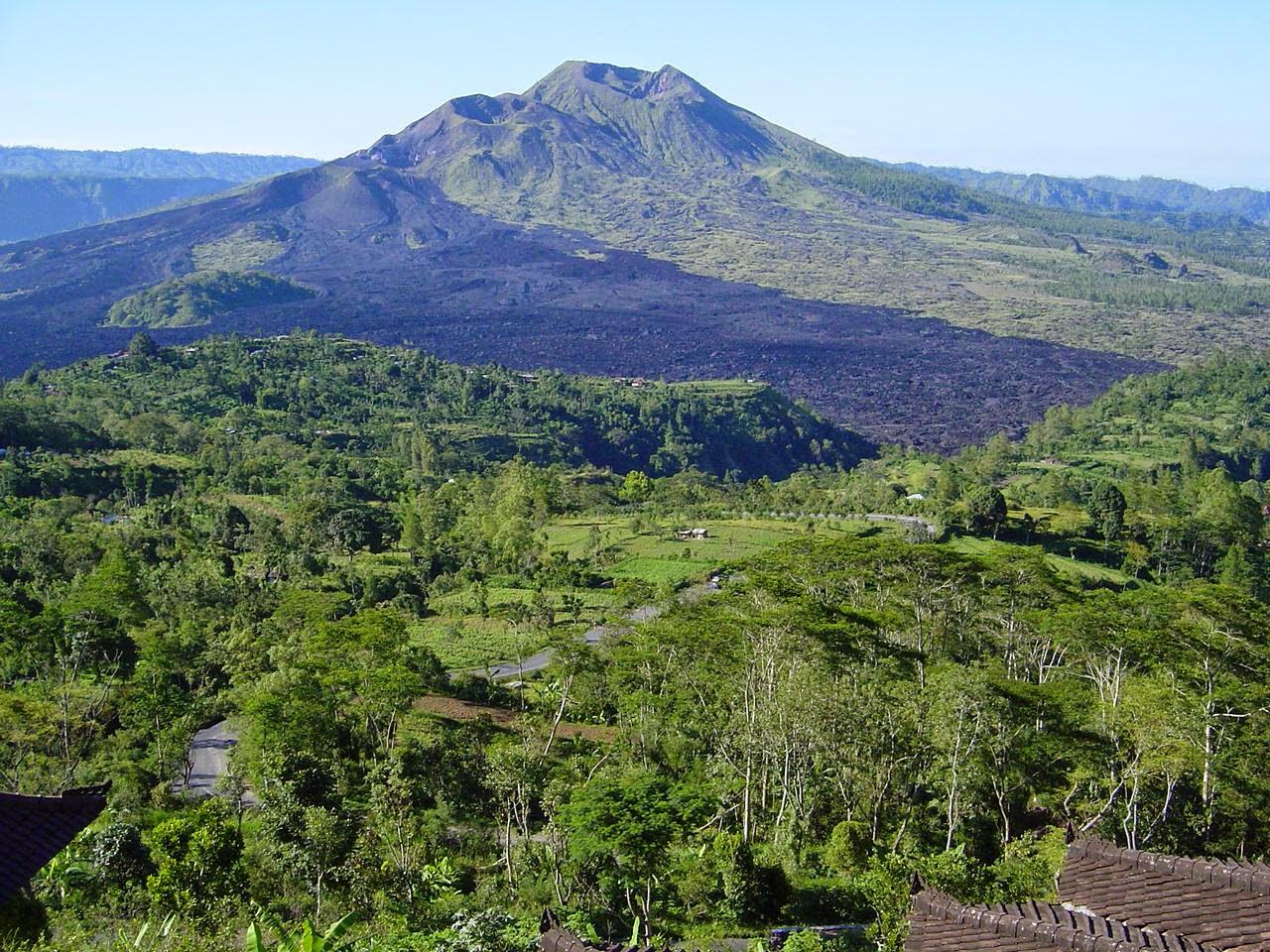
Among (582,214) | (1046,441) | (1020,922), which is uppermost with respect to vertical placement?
(582,214)

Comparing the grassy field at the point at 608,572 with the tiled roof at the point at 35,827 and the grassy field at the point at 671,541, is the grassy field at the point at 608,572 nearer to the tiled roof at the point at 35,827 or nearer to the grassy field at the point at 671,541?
the grassy field at the point at 671,541

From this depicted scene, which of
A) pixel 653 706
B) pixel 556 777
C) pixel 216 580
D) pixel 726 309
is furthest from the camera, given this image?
pixel 726 309

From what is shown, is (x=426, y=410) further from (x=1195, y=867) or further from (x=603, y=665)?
(x=1195, y=867)

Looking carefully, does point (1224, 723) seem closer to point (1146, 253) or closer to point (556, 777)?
point (556, 777)

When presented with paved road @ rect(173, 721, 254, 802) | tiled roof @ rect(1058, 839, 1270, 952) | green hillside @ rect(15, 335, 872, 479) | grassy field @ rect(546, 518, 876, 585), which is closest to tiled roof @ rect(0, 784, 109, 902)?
tiled roof @ rect(1058, 839, 1270, 952)

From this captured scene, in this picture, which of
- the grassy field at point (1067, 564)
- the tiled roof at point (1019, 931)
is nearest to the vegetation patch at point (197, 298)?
the grassy field at point (1067, 564)

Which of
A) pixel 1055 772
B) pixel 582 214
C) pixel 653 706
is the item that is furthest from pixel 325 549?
pixel 582 214

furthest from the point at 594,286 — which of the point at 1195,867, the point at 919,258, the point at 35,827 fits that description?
the point at 35,827
